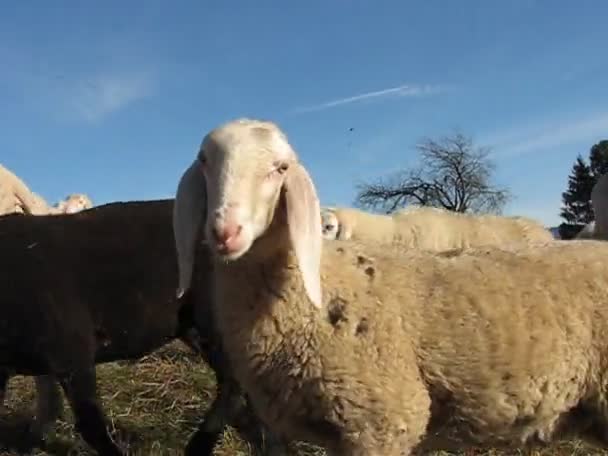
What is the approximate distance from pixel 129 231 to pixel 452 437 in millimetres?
2659

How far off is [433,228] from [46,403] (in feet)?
26.5

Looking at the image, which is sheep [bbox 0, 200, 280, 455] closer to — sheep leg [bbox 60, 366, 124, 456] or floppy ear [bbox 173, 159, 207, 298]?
sheep leg [bbox 60, 366, 124, 456]

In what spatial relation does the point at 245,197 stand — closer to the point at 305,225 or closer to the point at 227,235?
the point at 227,235

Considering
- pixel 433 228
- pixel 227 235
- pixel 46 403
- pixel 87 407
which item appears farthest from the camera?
pixel 433 228

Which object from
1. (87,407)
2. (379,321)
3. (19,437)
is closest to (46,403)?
(19,437)

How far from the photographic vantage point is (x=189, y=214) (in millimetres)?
3531

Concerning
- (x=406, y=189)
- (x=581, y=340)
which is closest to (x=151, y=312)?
(x=581, y=340)

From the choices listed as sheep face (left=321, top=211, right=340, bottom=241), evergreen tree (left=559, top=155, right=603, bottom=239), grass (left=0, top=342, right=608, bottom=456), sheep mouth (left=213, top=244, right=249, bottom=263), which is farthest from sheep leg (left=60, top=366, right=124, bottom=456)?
evergreen tree (left=559, top=155, right=603, bottom=239)

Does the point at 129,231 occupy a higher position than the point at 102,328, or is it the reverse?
the point at 129,231

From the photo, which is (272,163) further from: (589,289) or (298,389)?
(589,289)

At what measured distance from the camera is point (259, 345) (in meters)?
3.56

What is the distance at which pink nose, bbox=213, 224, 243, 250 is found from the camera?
308 cm

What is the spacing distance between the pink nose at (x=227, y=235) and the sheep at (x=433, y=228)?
9.12m

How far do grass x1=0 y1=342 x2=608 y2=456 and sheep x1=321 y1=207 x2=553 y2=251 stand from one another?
581cm
